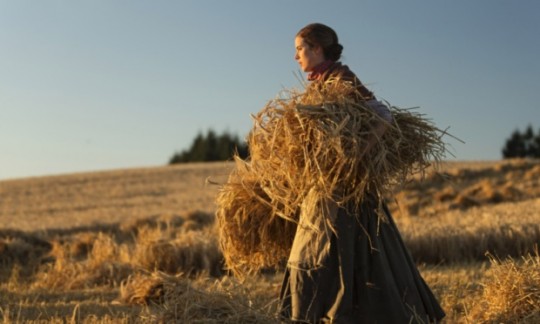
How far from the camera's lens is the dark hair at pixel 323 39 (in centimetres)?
507

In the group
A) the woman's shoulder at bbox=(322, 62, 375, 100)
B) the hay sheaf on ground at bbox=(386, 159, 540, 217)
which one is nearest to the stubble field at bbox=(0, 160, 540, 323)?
the hay sheaf on ground at bbox=(386, 159, 540, 217)

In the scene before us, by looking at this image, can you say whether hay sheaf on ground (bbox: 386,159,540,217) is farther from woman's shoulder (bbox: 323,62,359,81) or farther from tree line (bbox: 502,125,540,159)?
tree line (bbox: 502,125,540,159)

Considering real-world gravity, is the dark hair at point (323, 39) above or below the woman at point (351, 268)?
above

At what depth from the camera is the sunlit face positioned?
5109mm

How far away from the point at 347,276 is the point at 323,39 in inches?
67.7

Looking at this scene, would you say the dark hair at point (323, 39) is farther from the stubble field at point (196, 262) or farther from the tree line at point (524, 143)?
the tree line at point (524, 143)

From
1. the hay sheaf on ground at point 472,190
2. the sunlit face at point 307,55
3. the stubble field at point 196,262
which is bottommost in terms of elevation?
the stubble field at point 196,262

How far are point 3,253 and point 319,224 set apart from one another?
28.7ft

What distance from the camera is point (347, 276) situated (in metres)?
4.78

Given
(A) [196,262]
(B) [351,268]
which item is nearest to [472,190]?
(A) [196,262]

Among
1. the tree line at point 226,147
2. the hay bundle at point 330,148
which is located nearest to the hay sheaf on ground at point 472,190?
the hay bundle at point 330,148

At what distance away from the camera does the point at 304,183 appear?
15.6 feet

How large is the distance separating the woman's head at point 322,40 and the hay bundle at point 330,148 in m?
0.31

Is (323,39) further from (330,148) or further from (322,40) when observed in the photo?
(330,148)
